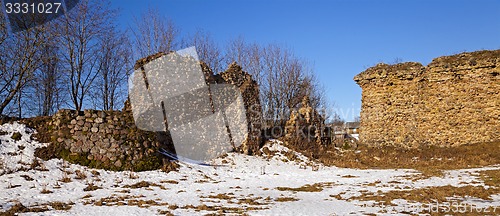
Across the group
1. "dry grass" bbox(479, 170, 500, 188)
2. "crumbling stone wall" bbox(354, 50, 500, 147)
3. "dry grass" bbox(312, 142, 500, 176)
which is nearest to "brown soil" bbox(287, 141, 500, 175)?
"dry grass" bbox(312, 142, 500, 176)

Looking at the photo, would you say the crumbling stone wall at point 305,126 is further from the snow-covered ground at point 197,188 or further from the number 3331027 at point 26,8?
the number 3331027 at point 26,8

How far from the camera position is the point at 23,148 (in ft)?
39.9

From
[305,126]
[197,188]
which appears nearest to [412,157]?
[305,126]

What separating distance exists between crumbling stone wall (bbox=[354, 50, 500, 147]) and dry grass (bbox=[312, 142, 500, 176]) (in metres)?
0.73

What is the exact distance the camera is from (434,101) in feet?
67.1

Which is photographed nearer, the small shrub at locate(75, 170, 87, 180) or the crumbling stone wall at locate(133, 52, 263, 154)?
the small shrub at locate(75, 170, 87, 180)

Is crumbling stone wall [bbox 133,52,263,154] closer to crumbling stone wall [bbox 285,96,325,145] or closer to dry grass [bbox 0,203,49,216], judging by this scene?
crumbling stone wall [bbox 285,96,325,145]

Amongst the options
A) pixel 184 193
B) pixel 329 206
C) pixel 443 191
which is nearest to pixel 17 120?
pixel 184 193

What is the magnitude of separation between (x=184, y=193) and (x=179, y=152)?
6.08 meters

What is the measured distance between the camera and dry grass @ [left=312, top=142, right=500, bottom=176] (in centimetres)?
1659

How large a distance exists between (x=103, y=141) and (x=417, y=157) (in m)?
14.5

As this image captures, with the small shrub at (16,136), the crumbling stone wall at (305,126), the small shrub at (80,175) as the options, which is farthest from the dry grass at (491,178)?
the small shrub at (16,136)

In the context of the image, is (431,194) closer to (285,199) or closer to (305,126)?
(285,199)

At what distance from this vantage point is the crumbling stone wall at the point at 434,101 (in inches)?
756
